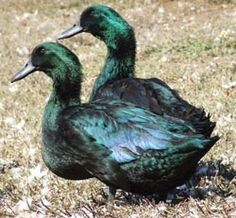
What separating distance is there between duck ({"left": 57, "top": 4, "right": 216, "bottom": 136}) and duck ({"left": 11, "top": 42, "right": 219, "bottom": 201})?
1.37 ft

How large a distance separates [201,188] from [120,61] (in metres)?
1.85

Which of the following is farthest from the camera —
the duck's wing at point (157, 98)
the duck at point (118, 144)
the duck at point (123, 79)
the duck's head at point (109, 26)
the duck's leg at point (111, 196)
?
the duck's head at point (109, 26)

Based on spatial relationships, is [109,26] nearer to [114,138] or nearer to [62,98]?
[62,98]

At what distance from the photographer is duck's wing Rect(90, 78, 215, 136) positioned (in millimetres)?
6346

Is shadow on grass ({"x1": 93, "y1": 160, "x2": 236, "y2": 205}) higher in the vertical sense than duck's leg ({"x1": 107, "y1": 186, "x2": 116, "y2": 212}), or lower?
lower

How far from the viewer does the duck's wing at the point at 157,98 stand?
250 inches

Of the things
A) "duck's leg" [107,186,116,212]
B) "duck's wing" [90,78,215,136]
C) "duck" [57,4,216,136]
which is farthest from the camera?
"duck" [57,4,216,136]

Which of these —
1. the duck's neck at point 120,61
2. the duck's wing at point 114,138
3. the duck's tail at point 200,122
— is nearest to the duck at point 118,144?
the duck's wing at point 114,138

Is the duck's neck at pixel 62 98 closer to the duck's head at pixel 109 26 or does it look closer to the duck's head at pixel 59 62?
the duck's head at pixel 59 62

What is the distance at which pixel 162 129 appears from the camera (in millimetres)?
5871

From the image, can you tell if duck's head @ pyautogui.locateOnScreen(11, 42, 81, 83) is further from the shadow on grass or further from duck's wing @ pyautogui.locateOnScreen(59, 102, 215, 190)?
the shadow on grass

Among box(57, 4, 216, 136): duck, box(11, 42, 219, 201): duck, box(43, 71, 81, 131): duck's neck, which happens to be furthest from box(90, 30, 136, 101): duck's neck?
box(11, 42, 219, 201): duck

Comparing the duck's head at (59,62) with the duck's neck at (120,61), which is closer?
the duck's head at (59,62)

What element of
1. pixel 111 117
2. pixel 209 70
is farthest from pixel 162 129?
pixel 209 70
